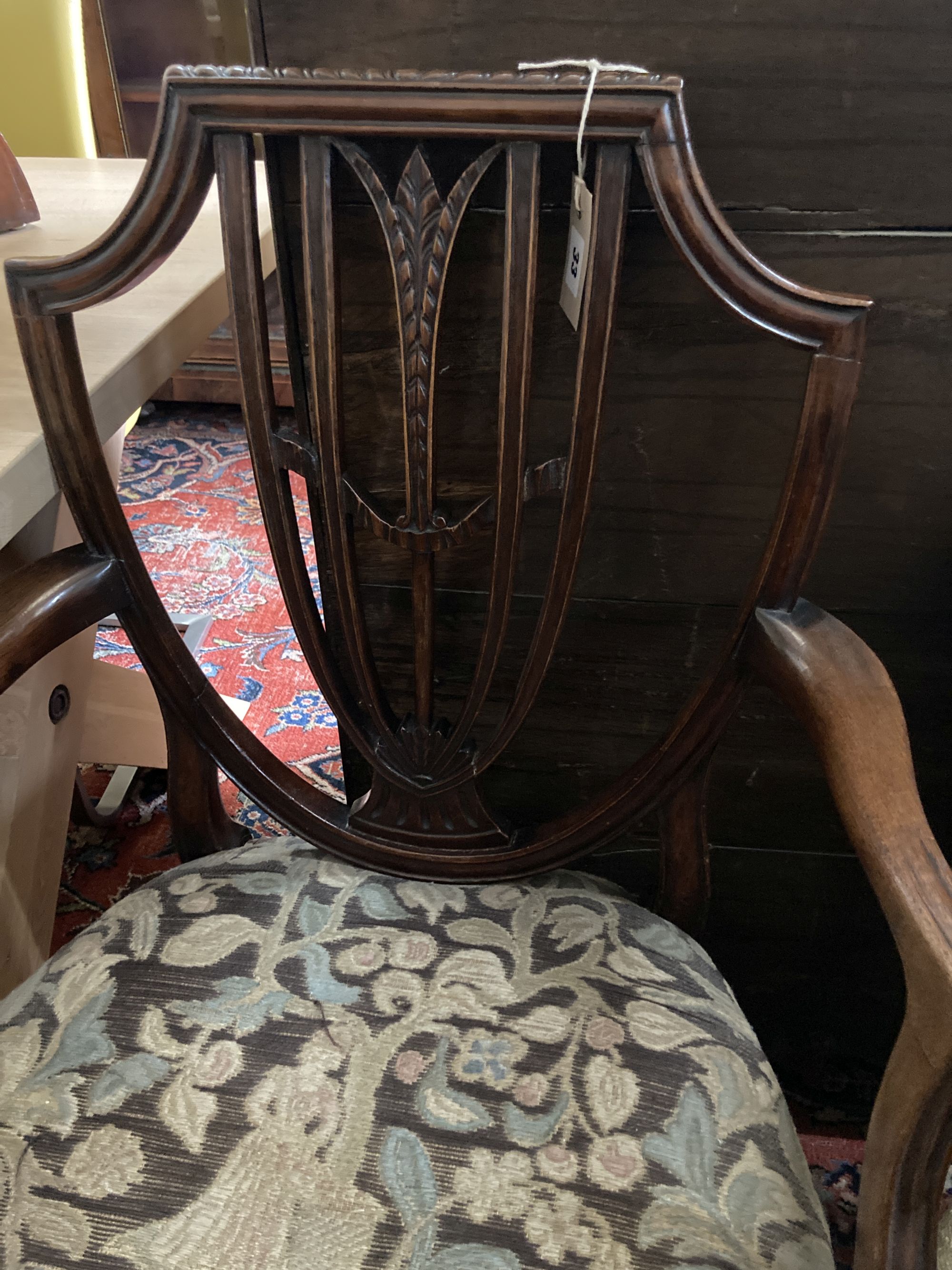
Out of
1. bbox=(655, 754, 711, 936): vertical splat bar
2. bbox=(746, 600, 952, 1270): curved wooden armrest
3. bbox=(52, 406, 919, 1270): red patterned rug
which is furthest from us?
bbox=(52, 406, 919, 1270): red patterned rug

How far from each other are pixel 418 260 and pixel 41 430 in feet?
0.81

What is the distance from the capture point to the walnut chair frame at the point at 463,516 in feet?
1.39

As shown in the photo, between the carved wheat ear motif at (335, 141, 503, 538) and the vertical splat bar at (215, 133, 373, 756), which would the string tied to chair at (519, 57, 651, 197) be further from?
the vertical splat bar at (215, 133, 373, 756)

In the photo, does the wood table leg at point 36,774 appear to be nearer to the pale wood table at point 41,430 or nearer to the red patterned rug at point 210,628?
the pale wood table at point 41,430

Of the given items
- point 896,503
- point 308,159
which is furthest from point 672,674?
point 308,159

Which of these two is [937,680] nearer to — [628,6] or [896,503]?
[896,503]

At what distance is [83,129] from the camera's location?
134 centimetres

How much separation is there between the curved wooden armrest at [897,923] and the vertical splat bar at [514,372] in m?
0.18

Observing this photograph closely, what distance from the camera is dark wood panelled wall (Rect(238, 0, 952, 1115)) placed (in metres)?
0.51

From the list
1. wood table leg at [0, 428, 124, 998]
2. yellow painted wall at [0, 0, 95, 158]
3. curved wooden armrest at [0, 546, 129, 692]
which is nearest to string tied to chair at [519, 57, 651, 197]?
curved wooden armrest at [0, 546, 129, 692]

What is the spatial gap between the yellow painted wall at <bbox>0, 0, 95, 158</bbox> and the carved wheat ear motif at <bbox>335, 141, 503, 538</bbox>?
43.7 inches

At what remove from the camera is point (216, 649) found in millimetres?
1583

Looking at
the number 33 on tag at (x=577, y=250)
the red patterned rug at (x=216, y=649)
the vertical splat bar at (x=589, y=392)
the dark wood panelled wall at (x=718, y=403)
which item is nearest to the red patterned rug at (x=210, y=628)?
the red patterned rug at (x=216, y=649)

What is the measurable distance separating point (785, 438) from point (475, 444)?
0.21 metres
